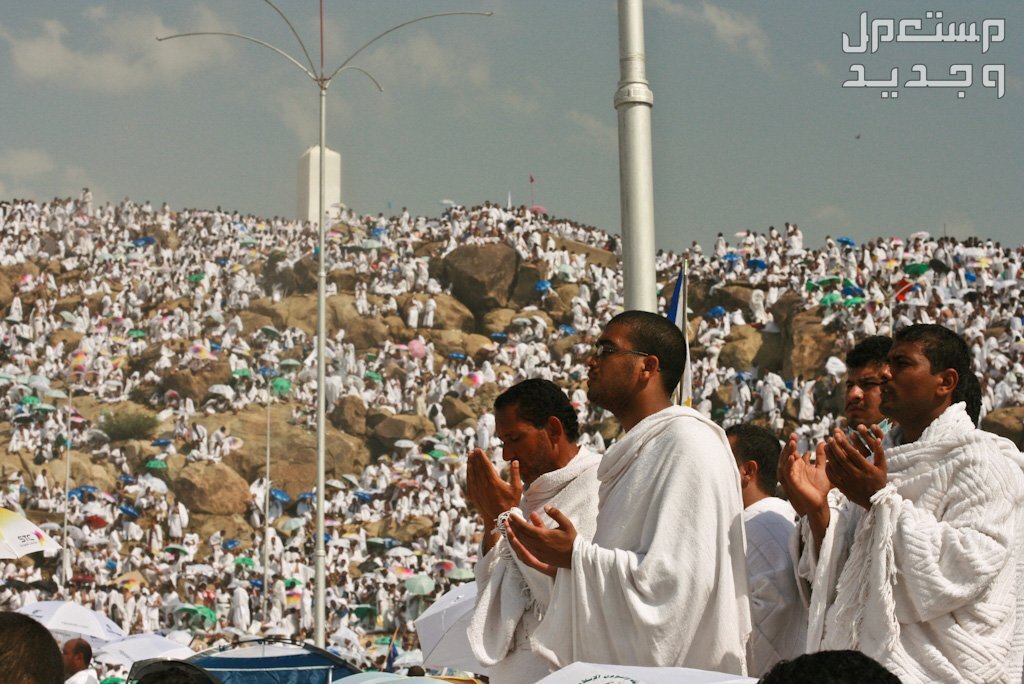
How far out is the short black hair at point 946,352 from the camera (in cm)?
363

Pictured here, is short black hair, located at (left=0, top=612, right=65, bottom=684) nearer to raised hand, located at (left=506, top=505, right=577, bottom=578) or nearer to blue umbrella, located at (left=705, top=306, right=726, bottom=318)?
raised hand, located at (left=506, top=505, right=577, bottom=578)

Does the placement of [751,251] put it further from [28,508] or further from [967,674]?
[967,674]

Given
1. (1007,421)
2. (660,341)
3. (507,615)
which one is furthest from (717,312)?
(507,615)

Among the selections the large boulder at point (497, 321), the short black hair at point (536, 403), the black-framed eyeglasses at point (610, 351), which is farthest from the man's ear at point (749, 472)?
the large boulder at point (497, 321)

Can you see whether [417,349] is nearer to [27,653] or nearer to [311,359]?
[311,359]

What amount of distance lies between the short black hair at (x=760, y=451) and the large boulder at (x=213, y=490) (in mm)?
34427

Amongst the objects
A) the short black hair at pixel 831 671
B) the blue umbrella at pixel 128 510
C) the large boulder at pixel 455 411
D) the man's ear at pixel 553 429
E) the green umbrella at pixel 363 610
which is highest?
the large boulder at pixel 455 411

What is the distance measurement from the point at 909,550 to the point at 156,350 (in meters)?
44.5

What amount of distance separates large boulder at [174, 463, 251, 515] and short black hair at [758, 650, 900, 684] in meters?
37.1

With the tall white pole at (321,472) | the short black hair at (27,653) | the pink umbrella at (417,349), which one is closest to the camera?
the short black hair at (27,653)

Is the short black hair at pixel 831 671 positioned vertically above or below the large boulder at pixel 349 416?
below

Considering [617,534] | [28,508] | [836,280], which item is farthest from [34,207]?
[617,534]

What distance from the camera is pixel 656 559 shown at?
3369 mm

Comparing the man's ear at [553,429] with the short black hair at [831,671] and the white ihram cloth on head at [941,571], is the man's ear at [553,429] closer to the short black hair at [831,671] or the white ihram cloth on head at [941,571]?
the white ihram cloth on head at [941,571]
